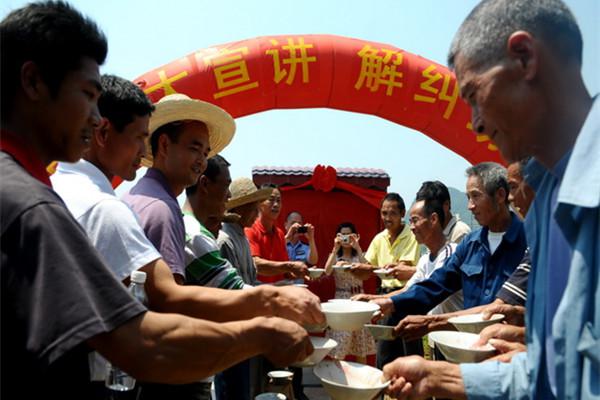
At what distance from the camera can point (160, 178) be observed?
6.36ft

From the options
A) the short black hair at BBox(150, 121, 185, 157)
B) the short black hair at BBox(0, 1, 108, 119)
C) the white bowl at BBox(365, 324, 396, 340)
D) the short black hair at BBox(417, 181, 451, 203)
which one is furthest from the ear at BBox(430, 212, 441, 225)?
the short black hair at BBox(0, 1, 108, 119)

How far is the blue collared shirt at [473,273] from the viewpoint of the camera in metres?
2.54

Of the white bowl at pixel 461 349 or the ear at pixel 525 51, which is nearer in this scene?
the ear at pixel 525 51

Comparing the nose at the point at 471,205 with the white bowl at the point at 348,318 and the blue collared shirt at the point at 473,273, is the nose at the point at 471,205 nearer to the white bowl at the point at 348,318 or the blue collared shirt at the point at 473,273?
the blue collared shirt at the point at 473,273

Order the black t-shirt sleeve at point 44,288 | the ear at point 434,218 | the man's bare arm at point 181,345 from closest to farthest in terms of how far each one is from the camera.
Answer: the black t-shirt sleeve at point 44,288 → the man's bare arm at point 181,345 → the ear at point 434,218

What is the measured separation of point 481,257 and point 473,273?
3.8 inches

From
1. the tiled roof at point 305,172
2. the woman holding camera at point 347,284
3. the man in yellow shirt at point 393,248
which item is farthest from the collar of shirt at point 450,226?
the tiled roof at point 305,172

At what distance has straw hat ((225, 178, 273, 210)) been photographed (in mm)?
3812

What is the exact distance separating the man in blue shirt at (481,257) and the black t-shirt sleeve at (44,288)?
2082mm

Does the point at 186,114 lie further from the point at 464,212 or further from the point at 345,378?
the point at 464,212

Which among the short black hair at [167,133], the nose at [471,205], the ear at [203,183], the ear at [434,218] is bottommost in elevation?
the ear at [434,218]

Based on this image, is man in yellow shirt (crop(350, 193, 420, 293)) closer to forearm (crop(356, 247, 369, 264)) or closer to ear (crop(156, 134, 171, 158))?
forearm (crop(356, 247, 369, 264))

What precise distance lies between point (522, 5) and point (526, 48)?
9 centimetres

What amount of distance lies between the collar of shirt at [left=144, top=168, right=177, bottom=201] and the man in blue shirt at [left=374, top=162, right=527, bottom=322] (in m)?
1.36
